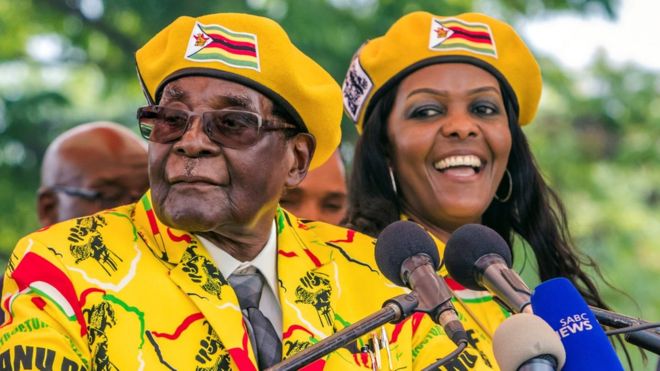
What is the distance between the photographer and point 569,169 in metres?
12.7

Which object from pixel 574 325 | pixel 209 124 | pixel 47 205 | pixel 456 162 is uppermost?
pixel 47 205

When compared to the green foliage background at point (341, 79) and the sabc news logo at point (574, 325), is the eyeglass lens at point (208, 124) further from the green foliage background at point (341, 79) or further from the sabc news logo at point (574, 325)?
the green foliage background at point (341, 79)

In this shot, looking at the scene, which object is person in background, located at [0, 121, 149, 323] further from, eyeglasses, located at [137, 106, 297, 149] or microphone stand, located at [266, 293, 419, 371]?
microphone stand, located at [266, 293, 419, 371]

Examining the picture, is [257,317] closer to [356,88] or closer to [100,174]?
[356,88]

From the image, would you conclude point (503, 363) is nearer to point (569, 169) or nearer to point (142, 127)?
point (142, 127)

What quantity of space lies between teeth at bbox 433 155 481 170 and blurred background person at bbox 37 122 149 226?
5.72ft

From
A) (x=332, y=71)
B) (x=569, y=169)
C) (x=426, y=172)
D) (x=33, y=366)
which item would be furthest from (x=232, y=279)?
(x=569, y=169)

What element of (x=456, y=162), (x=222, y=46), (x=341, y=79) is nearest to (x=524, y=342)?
(x=222, y=46)

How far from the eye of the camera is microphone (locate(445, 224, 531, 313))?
318 centimetres

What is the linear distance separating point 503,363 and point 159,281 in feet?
4.05

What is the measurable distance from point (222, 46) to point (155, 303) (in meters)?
0.81

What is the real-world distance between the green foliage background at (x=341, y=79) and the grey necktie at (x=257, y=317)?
17.6 feet

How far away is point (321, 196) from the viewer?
6059 millimetres

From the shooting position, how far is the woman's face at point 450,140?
4.86m
